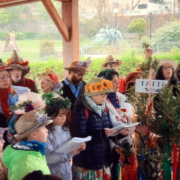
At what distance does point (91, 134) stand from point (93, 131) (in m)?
0.03

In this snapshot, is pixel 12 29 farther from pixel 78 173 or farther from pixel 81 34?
pixel 78 173

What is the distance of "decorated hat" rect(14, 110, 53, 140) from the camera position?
1.78m

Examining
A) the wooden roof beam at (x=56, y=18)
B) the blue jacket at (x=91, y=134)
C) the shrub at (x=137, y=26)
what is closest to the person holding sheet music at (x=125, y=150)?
the blue jacket at (x=91, y=134)

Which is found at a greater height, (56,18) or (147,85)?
(56,18)

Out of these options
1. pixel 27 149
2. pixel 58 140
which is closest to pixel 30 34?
pixel 58 140

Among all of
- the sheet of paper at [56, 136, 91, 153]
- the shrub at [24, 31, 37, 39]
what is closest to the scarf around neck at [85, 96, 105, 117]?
the sheet of paper at [56, 136, 91, 153]

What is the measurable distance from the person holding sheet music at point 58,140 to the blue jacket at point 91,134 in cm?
12

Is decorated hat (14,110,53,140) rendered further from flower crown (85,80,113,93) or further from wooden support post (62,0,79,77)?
wooden support post (62,0,79,77)

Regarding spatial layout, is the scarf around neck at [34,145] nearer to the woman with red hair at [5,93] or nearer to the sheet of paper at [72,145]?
the sheet of paper at [72,145]

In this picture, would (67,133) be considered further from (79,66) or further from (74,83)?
(79,66)

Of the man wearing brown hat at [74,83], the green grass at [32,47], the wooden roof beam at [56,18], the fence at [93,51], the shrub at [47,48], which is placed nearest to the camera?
the man wearing brown hat at [74,83]

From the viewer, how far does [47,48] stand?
10609 millimetres

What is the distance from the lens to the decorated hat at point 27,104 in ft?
6.71

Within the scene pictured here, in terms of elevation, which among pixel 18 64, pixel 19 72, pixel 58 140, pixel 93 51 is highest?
pixel 93 51
